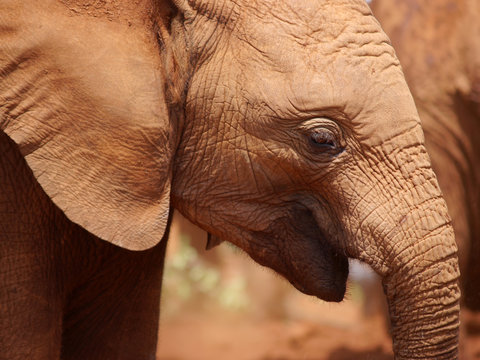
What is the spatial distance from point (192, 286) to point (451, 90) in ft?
13.1

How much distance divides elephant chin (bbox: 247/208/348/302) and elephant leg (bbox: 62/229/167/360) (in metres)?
0.64

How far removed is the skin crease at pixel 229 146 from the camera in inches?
102

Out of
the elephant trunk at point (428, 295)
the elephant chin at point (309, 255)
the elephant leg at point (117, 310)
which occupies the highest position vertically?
the elephant trunk at point (428, 295)

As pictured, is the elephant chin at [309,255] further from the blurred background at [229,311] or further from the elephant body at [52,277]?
the blurred background at [229,311]

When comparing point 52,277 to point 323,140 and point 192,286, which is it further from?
point 192,286

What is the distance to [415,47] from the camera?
5.08m

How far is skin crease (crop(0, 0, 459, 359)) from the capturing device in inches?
102

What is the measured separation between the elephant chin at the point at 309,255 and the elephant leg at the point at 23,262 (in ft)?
2.29

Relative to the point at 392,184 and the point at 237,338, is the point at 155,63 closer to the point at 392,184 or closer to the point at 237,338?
the point at 392,184

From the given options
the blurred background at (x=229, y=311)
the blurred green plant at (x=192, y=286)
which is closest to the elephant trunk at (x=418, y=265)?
the blurred background at (x=229, y=311)

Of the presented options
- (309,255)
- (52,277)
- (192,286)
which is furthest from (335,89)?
(192,286)

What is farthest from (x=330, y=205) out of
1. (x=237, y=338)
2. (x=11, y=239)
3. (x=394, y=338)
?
(x=237, y=338)

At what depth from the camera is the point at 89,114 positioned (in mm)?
2598

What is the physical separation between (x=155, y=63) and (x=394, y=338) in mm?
1062
